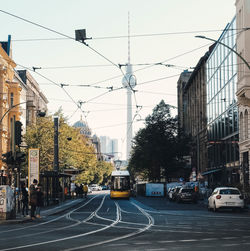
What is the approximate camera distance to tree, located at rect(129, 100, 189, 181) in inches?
3622

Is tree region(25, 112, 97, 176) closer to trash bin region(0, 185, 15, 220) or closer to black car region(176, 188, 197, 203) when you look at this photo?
black car region(176, 188, 197, 203)

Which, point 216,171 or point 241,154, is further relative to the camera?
point 216,171

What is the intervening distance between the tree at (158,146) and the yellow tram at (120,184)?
97.0 feet

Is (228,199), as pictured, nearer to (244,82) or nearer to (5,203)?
(5,203)

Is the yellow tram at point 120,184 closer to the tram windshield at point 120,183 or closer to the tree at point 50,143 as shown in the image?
the tram windshield at point 120,183

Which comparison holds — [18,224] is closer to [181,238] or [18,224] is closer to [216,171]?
[181,238]

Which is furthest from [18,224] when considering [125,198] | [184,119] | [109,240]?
[184,119]

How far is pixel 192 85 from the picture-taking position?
96.3 m

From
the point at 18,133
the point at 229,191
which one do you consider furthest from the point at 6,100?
the point at 18,133

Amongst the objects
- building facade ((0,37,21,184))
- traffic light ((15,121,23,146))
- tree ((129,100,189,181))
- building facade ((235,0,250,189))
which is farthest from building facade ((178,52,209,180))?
traffic light ((15,121,23,146))

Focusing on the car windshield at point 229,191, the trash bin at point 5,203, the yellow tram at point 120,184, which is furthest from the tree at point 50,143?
the trash bin at point 5,203

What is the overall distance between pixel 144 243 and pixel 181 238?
1.76 metres

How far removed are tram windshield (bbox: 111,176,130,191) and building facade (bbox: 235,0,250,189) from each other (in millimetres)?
14564

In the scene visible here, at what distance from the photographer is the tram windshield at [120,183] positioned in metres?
60.8
